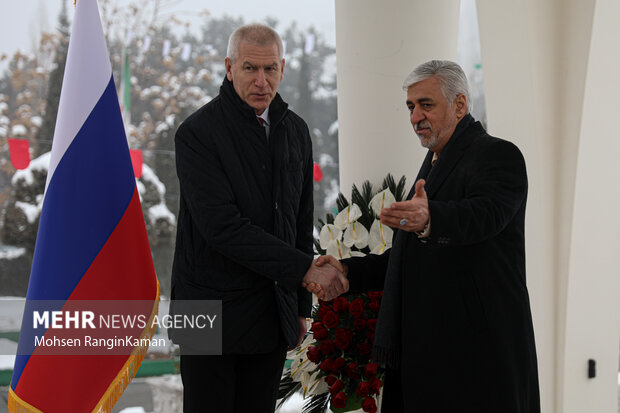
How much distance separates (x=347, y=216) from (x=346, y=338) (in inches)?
22.3

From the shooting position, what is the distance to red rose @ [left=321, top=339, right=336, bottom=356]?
9.62 feet

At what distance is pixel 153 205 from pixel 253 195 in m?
2.39

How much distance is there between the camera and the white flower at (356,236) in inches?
121

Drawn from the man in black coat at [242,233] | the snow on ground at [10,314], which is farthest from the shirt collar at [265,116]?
the snow on ground at [10,314]

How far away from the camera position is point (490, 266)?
2.12 metres

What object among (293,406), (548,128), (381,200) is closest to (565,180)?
(548,128)

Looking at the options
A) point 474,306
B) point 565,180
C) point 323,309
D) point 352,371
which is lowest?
point 352,371

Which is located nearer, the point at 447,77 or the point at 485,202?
the point at 485,202

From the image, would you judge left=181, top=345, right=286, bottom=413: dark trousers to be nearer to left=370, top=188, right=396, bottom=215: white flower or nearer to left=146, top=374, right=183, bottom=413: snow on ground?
left=370, top=188, right=396, bottom=215: white flower

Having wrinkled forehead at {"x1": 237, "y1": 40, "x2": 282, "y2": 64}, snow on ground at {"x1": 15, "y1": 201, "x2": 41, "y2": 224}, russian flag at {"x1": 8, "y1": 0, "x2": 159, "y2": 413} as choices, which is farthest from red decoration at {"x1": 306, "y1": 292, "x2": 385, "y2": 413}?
snow on ground at {"x1": 15, "y1": 201, "x2": 41, "y2": 224}

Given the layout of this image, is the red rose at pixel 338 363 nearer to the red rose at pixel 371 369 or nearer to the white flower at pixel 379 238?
the red rose at pixel 371 369

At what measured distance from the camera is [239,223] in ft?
7.55

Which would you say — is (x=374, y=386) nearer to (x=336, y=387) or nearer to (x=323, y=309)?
(x=336, y=387)

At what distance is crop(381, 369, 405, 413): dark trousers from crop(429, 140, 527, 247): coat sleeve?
56cm
